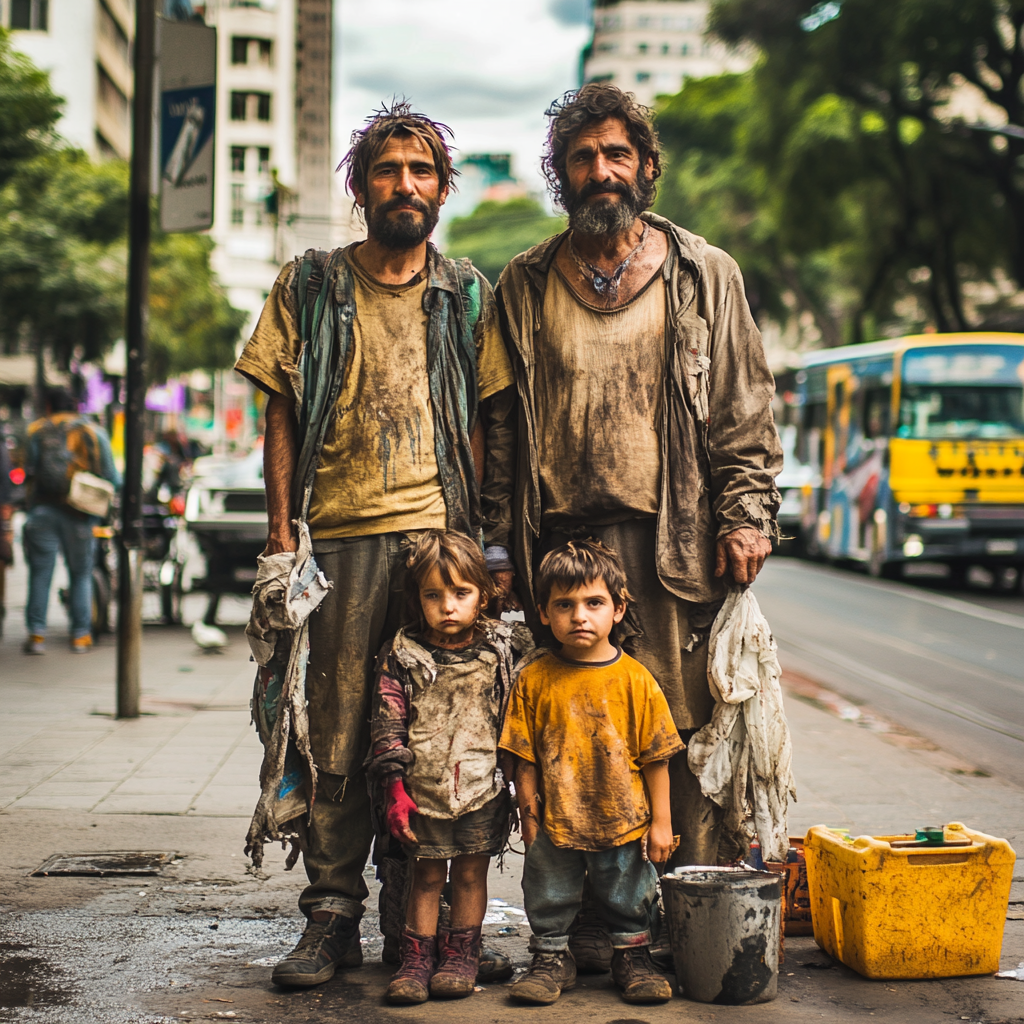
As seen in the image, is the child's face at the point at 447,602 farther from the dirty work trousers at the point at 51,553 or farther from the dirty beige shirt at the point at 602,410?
the dirty work trousers at the point at 51,553

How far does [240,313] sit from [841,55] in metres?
26.2

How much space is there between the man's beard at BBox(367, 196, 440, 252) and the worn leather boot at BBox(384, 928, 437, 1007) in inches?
71.9

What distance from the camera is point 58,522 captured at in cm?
1032

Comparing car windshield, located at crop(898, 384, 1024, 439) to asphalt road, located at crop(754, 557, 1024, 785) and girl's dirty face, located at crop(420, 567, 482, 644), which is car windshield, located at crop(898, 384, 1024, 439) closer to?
asphalt road, located at crop(754, 557, 1024, 785)

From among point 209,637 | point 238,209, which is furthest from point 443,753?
point 238,209

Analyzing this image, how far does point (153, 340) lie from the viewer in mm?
32594

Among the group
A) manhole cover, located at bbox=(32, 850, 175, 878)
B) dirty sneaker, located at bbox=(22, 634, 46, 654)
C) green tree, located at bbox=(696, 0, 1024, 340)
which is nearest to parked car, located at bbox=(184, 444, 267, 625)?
dirty sneaker, located at bbox=(22, 634, 46, 654)

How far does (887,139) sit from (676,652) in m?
24.8

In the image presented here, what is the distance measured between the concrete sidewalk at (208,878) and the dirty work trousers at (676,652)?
443mm

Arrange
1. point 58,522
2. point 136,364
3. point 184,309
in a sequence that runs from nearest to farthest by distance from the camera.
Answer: point 136,364, point 58,522, point 184,309

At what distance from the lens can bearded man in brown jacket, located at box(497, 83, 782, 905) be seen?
3797mm

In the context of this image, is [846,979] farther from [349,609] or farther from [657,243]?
[657,243]

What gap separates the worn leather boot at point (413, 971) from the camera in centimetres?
345

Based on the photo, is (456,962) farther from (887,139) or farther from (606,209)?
(887,139)
